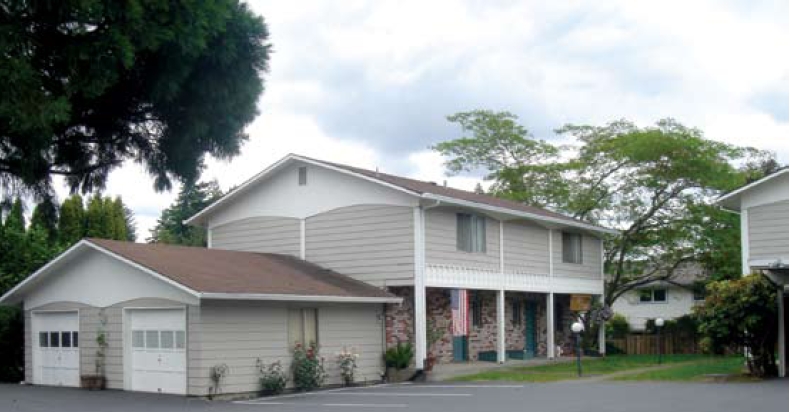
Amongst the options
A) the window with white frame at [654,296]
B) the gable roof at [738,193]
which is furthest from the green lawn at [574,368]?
the window with white frame at [654,296]

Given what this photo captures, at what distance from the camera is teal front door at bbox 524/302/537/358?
117 feet

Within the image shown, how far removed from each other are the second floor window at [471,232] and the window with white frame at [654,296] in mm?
26681

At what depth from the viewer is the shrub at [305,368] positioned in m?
24.6

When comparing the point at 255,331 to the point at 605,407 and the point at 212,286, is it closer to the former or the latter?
the point at 212,286

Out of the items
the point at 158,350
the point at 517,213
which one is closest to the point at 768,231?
the point at 517,213

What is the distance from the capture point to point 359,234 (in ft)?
94.1

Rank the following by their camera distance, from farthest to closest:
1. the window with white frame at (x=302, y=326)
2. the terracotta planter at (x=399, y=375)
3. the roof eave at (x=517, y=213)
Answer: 1. the roof eave at (x=517, y=213)
2. the terracotta planter at (x=399, y=375)
3. the window with white frame at (x=302, y=326)

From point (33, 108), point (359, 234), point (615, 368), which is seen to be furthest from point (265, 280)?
point (33, 108)

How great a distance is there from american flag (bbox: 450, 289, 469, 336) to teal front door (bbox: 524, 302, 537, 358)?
7.02m

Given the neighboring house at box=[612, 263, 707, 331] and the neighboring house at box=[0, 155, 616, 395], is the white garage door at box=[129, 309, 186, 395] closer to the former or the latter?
the neighboring house at box=[0, 155, 616, 395]

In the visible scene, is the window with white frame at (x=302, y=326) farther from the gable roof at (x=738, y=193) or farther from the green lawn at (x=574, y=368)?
the gable roof at (x=738, y=193)

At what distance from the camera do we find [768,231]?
25.8 metres

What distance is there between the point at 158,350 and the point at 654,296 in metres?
38.0

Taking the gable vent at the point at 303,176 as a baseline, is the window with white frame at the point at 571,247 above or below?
below
